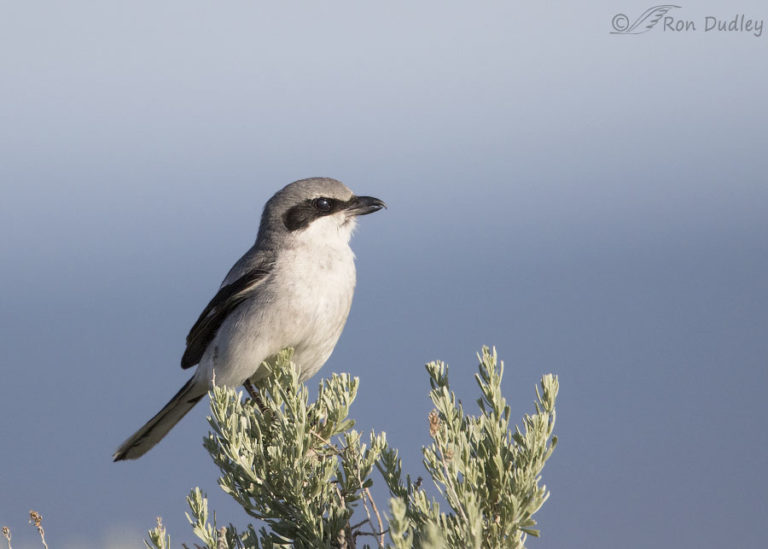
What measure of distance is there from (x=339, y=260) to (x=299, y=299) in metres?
0.41

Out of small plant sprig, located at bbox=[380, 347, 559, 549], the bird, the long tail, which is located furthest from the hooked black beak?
small plant sprig, located at bbox=[380, 347, 559, 549]

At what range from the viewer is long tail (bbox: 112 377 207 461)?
4898mm

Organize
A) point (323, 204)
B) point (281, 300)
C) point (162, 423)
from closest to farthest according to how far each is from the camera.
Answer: point (281, 300) → point (162, 423) → point (323, 204)

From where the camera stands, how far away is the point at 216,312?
5.03 m

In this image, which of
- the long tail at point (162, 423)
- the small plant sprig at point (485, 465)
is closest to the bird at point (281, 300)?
the long tail at point (162, 423)

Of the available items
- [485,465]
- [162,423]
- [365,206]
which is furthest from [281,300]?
[485,465]

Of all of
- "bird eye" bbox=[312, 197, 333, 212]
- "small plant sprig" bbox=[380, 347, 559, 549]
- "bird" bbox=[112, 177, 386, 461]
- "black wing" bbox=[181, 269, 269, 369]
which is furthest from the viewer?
"bird eye" bbox=[312, 197, 333, 212]

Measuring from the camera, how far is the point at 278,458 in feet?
9.34

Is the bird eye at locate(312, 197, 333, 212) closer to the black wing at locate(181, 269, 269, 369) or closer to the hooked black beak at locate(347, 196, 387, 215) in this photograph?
the hooked black beak at locate(347, 196, 387, 215)

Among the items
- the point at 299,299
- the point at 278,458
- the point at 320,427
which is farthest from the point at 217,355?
the point at 278,458

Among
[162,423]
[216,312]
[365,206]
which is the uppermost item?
[365,206]

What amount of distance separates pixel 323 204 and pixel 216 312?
0.96 meters

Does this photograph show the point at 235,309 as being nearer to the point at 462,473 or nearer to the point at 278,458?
the point at 278,458

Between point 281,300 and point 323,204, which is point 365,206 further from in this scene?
point 281,300
